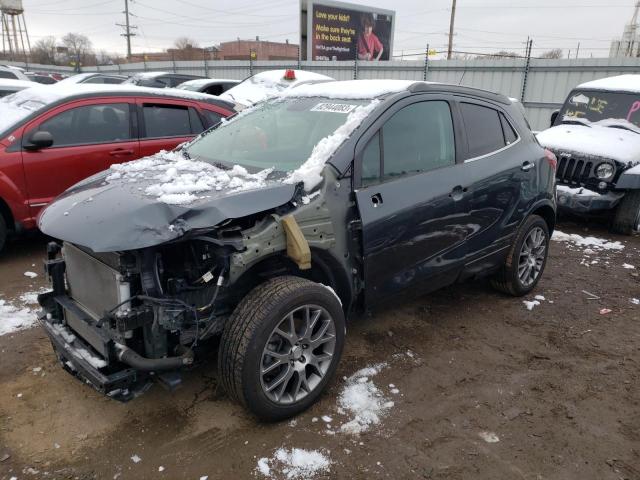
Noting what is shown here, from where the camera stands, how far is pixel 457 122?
12.4 feet

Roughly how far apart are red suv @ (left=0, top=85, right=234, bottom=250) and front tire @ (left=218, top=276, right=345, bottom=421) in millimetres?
3469

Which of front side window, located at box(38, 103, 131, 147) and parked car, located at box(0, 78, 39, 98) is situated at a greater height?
parked car, located at box(0, 78, 39, 98)

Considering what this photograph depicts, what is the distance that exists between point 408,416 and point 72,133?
4.48 metres

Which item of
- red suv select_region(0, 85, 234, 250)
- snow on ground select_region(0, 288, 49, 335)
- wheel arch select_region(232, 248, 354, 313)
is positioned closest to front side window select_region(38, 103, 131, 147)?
red suv select_region(0, 85, 234, 250)

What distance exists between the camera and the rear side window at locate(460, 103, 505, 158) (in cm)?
387

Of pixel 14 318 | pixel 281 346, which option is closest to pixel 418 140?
pixel 281 346

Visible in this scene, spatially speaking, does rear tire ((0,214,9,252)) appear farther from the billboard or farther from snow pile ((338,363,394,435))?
the billboard

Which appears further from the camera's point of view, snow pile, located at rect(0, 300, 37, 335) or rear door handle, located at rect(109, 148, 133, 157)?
rear door handle, located at rect(109, 148, 133, 157)

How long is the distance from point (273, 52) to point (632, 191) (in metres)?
54.0

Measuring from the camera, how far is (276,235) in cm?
271

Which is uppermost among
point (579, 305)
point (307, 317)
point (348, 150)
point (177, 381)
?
point (348, 150)

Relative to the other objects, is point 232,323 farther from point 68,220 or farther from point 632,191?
point 632,191

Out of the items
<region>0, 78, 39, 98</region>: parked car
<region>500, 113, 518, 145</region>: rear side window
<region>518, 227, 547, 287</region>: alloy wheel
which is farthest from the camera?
<region>0, 78, 39, 98</region>: parked car

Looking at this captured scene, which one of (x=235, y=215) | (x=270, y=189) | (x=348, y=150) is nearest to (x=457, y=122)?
(x=348, y=150)
